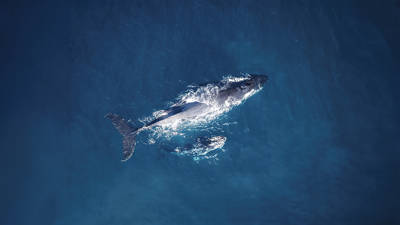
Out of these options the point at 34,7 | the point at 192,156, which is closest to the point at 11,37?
the point at 34,7

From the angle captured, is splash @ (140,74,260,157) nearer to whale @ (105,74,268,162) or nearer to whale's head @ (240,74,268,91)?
whale @ (105,74,268,162)

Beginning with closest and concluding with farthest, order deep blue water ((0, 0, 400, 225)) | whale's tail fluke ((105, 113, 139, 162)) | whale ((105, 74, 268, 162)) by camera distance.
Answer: deep blue water ((0, 0, 400, 225)), whale ((105, 74, 268, 162)), whale's tail fluke ((105, 113, 139, 162))

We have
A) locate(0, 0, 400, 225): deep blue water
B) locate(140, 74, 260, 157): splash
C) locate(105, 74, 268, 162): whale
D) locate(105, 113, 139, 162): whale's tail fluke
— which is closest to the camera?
locate(0, 0, 400, 225): deep blue water

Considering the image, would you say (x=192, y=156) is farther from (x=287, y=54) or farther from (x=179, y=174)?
(x=287, y=54)

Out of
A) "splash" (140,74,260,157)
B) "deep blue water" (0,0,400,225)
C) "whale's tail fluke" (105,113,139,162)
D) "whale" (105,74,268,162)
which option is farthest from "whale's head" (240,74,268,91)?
"whale's tail fluke" (105,113,139,162)

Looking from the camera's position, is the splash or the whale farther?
the splash
